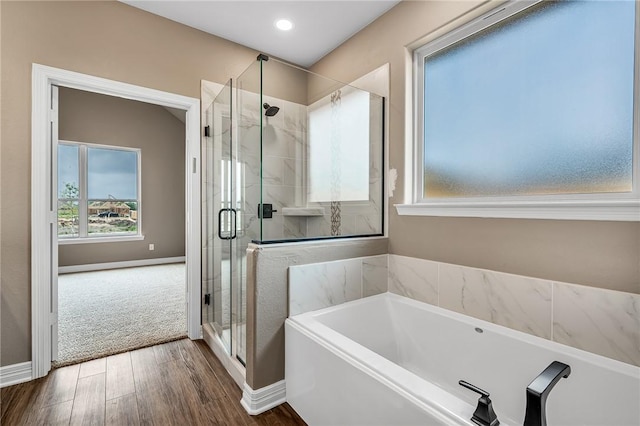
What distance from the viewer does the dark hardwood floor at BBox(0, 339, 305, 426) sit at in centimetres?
158

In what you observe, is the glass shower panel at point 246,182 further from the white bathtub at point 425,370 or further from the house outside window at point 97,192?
the house outside window at point 97,192

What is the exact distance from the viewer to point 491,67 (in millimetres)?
1726

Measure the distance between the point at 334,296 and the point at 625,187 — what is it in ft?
4.94

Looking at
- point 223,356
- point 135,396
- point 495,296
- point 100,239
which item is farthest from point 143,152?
point 495,296

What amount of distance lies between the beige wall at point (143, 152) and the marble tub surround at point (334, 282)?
15.8 feet

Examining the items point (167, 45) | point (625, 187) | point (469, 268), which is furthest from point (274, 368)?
point (167, 45)

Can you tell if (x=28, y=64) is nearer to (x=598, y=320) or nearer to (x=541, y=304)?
(x=541, y=304)

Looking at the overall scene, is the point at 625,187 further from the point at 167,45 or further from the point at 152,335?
the point at 152,335

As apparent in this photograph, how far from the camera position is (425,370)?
5.70 feet

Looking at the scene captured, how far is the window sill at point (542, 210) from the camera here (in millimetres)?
1184

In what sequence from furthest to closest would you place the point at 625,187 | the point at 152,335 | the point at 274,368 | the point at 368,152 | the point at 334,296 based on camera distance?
the point at 152,335, the point at 368,152, the point at 334,296, the point at 274,368, the point at 625,187

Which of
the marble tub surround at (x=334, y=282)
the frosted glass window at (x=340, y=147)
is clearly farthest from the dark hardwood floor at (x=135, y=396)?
the frosted glass window at (x=340, y=147)

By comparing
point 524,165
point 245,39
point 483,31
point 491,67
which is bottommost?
point 524,165

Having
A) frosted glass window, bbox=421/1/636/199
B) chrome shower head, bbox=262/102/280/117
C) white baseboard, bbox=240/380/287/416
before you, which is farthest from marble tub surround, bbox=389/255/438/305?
chrome shower head, bbox=262/102/280/117
